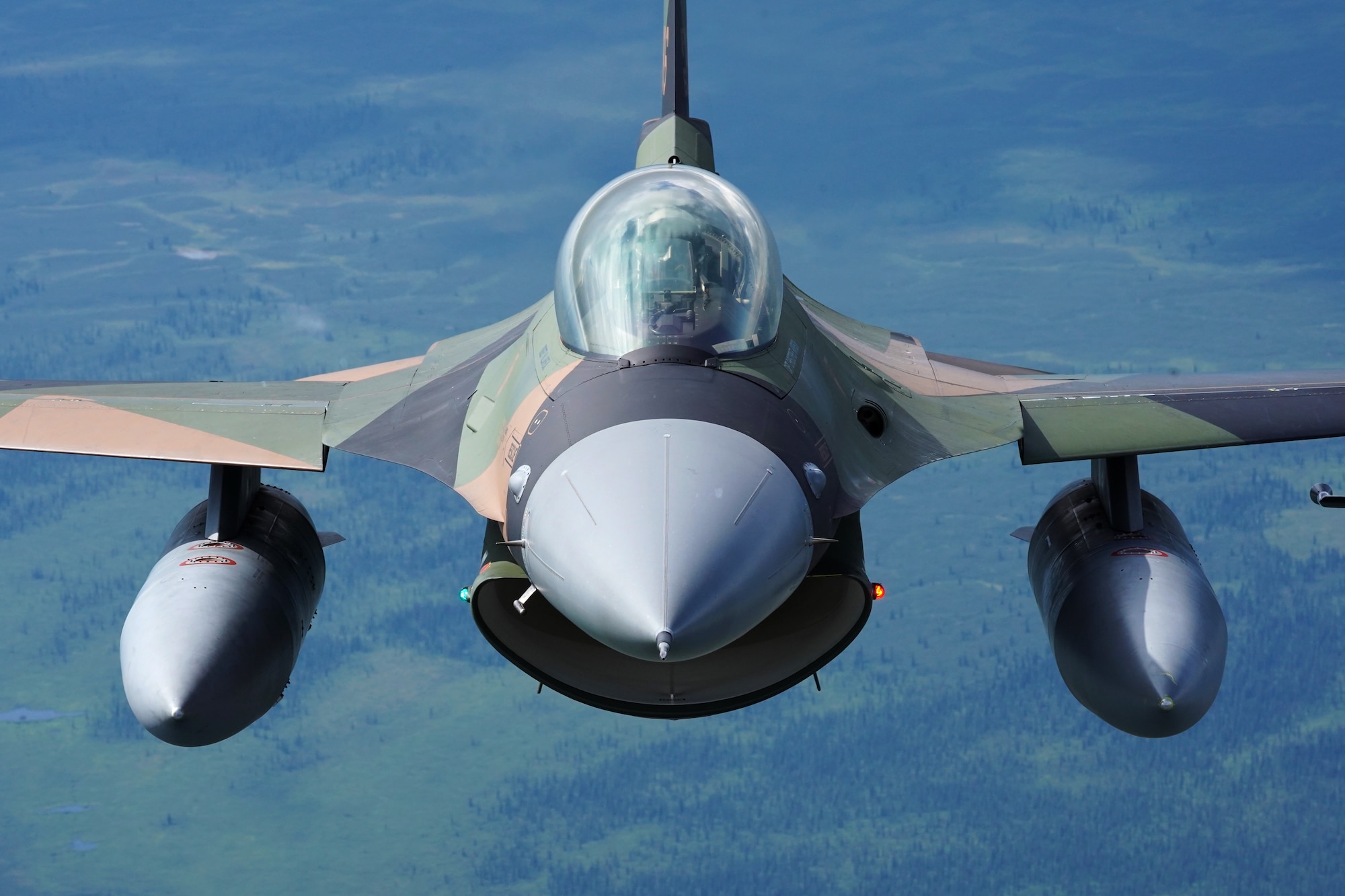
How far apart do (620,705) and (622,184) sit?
8.52 ft

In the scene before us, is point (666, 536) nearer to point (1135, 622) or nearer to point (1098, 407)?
point (1135, 622)

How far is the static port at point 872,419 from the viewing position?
29.6 ft

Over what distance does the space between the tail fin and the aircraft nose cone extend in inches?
173

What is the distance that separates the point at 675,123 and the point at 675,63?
572 millimetres

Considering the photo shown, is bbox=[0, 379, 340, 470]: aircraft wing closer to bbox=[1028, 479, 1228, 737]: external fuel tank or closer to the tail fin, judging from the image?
the tail fin

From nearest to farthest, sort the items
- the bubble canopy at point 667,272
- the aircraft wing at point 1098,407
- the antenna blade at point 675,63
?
the bubble canopy at point 667,272 < the aircraft wing at point 1098,407 < the antenna blade at point 675,63

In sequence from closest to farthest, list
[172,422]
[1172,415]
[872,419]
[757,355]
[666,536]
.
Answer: [666,536] < [757,355] < [872,419] < [1172,415] < [172,422]

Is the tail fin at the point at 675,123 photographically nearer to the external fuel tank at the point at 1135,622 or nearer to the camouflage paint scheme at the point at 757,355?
the camouflage paint scheme at the point at 757,355

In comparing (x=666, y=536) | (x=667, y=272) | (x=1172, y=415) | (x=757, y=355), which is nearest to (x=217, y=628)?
(x=667, y=272)

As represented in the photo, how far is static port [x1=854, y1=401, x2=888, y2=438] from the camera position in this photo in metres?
9.03

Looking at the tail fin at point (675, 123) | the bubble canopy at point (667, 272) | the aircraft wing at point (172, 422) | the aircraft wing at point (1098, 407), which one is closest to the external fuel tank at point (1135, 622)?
the aircraft wing at point (1098, 407)

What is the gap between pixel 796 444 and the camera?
7.66 metres

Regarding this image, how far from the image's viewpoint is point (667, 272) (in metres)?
7.98

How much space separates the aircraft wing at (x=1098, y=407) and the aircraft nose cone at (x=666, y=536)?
256cm
